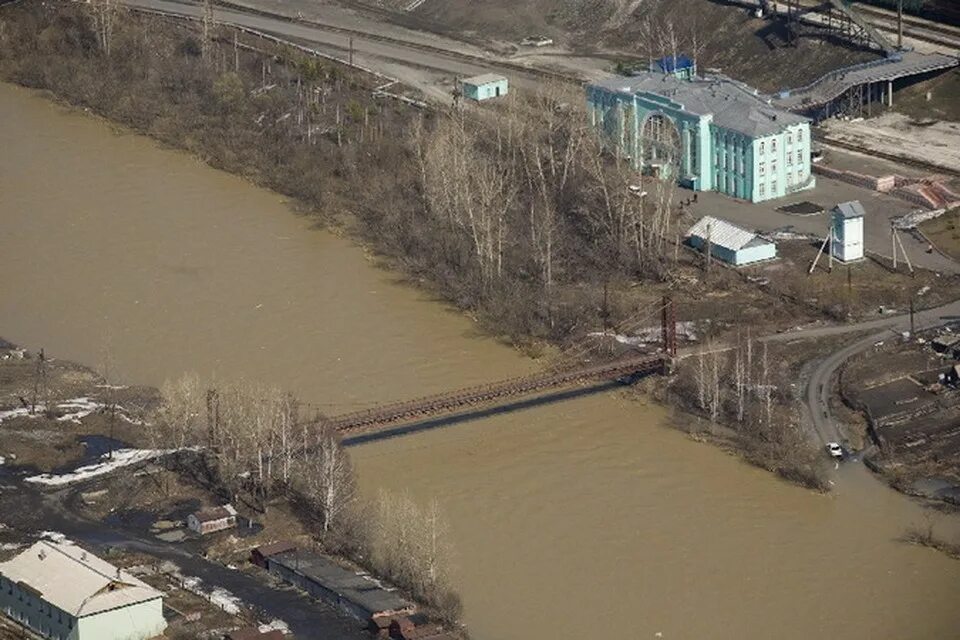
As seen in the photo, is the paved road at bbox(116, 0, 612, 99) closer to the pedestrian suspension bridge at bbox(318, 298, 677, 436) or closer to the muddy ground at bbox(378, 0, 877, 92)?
the muddy ground at bbox(378, 0, 877, 92)

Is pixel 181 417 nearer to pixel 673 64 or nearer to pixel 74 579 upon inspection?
pixel 74 579

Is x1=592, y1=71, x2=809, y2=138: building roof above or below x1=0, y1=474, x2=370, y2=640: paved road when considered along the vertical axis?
above

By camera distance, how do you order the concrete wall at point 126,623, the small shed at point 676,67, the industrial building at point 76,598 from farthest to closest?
the small shed at point 676,67, the industrial building at point 76,598, the concrete wall at point 126,623

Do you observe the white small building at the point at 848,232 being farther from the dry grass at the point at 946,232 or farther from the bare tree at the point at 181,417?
the bare tree at the point at 181,417

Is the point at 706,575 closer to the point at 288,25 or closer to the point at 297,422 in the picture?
the point at 297,422

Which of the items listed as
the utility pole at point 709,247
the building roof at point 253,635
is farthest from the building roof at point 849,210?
the building roof at point 253,635

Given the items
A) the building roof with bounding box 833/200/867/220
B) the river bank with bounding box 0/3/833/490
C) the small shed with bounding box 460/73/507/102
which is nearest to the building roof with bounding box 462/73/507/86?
the small shed with bounding box 460/73/507/102
